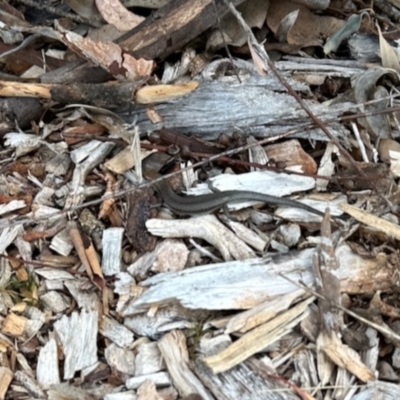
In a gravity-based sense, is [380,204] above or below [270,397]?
above

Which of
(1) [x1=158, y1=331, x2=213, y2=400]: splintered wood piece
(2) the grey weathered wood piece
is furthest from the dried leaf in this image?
(1) [x1=158, y1=331, x2=213, y2=400]: splintered wood piece

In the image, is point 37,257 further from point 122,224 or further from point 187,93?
point 187,93

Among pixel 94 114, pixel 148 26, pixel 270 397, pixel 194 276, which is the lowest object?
pixel 270 397

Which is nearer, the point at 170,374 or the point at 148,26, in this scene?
the point at 170,374

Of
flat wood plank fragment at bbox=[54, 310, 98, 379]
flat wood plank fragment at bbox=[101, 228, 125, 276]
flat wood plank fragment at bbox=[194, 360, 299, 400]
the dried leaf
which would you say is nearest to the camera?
flat wood plank fragment at bbox=[194, 360, 299, 400]

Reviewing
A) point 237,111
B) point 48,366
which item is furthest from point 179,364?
point 237,111

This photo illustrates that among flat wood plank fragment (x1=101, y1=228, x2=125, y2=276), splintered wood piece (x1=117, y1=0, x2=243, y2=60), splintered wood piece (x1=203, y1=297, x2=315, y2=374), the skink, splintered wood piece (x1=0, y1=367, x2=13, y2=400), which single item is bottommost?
splintered wood piece (x1=0, y1=367, x2=13, y2=400)

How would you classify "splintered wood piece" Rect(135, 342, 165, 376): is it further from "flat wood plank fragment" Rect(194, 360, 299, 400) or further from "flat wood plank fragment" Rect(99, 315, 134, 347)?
"flat wood plank fragment" Rect(194, 360, 299, 400)

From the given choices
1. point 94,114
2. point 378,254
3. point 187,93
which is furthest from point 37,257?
point 378,254

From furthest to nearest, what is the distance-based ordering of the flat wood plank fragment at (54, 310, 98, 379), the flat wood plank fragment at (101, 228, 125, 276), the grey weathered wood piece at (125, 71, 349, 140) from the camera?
the grey weathered wood piece at (125, 71, 349, 140) < the flat wood plank fragment at (101, 228, 125, 276) < the flat wood plank fragment at (54, 310, 98, 379)
